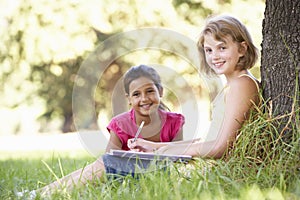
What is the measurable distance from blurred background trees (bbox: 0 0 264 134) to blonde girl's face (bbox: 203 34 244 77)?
6520mm

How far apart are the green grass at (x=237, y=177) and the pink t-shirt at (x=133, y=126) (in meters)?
0.62

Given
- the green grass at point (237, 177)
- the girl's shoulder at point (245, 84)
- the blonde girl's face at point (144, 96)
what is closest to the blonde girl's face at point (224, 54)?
the girl's shoulder at point (245, 84)

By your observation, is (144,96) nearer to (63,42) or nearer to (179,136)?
(179,136)

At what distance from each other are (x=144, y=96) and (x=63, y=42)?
8510 mm

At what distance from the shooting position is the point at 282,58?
254 cm

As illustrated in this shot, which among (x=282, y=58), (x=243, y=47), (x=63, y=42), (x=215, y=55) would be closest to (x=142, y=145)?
(x=215, y=55)

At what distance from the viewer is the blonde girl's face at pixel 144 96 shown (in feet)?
10.5

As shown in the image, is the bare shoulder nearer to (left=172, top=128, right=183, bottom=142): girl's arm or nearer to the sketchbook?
the sketchbook

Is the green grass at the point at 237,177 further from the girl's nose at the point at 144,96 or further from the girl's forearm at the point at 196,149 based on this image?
the girl's nose at the point at 144,96

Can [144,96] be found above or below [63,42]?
below

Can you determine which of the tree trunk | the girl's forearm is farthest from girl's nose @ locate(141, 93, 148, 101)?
the tree trunk

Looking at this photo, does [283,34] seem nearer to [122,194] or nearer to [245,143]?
[245,143]

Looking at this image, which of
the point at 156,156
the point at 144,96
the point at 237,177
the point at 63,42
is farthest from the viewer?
the point at 63,42

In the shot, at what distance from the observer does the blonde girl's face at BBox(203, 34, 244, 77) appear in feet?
9.12
